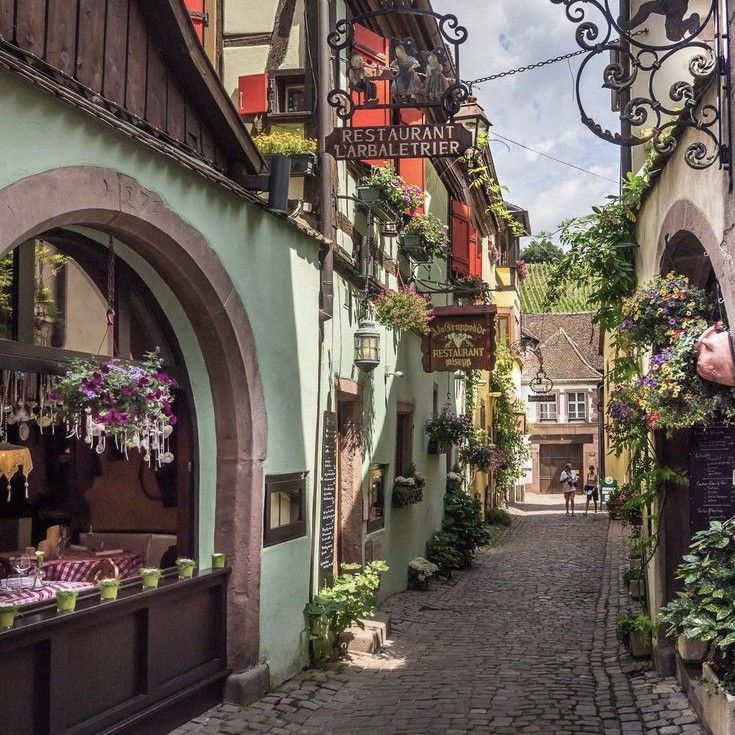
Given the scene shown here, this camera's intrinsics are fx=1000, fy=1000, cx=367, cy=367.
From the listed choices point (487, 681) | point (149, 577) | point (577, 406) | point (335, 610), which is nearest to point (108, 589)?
point (149, 577)


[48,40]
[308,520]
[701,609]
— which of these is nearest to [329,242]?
[308,520]

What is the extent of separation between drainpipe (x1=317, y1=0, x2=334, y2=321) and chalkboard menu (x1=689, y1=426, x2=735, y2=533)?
11.4ft

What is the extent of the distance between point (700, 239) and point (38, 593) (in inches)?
180

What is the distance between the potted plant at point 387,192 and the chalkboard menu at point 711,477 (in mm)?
4917

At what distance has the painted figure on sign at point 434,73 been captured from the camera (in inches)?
311

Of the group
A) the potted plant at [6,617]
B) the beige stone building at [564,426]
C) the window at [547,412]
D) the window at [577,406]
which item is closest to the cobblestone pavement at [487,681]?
the potted plant at [6,617]

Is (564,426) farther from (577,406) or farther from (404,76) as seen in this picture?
(404,76)

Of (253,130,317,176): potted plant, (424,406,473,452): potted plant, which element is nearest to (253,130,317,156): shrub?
(253,130,317,176): potted plant

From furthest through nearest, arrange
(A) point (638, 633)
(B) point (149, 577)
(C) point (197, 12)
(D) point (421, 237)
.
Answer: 1. (D) point (421, 237)
2. (C) point (197, 12)
3. (A) point (638, 633)
4. (B) point (149, 577)

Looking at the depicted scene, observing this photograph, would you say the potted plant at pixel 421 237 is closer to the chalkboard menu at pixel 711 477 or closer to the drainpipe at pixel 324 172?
the drainpipe at pixel 324 172

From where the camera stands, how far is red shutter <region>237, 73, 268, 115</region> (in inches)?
390

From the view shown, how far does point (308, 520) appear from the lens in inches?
343

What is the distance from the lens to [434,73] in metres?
7.96

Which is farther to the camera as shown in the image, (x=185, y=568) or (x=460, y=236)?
(x=460, y=236)
